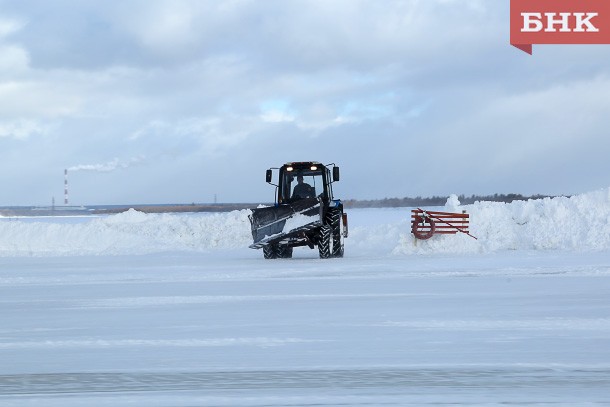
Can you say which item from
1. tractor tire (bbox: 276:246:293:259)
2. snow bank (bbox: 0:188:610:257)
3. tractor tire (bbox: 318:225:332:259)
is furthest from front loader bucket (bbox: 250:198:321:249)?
snow bank (bbox: 0:188:610:257)

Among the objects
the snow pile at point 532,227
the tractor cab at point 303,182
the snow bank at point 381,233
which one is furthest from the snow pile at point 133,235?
the snow pile at point 532,227

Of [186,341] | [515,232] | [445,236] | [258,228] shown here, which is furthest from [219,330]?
[515,232]

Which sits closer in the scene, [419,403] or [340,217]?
[419,403]

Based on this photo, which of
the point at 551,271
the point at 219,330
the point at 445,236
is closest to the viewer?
the point at 219,330

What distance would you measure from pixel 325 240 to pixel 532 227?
9133 millimetres

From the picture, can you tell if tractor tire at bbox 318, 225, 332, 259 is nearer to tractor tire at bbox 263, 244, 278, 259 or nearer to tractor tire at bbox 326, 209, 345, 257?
tractor tire at bbox 326, 209, 345, 257

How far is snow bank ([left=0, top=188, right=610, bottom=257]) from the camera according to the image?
31281 mm

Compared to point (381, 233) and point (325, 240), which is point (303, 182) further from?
point (381, 233)

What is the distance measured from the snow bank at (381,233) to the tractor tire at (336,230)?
2723 millimetres

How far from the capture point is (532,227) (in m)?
32.9

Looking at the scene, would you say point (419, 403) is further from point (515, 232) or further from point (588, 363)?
point (515, 232)

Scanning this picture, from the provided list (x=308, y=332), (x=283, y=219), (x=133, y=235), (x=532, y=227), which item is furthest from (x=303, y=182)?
(x=308, y=332)

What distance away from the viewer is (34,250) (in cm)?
3512

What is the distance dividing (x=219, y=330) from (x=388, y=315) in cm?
246
